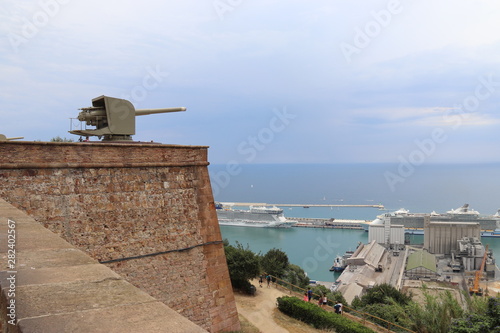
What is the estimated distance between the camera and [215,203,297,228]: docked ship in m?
68.2

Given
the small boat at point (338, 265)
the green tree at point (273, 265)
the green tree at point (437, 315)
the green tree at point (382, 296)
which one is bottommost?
the small boat at point (338, 265)

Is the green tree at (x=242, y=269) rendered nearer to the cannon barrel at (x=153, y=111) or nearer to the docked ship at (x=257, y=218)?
the cannon barrel at (x=153, y=111)

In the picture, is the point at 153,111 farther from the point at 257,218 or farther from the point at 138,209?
the point at 257,218

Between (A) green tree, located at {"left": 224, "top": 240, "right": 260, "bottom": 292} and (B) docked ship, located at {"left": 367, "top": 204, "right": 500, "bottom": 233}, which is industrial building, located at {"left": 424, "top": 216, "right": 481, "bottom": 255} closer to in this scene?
(B) docked ship, located at {"left": 367, "top": 204, "right": 500, "bottom": 233}

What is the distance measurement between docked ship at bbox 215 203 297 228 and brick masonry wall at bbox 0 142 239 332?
2310 inches

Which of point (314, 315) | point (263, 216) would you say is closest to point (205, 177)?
point (314, 315)

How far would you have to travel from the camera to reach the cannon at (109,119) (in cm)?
895

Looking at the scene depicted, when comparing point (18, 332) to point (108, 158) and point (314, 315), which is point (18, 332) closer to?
point (108, 158)

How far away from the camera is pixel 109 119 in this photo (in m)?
8.91

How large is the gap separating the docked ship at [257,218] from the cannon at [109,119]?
59.7 meters

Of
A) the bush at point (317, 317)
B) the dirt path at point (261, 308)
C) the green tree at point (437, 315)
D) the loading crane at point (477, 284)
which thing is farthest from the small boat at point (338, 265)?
the green tree at point (437, 315)

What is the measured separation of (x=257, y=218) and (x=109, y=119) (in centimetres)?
6170

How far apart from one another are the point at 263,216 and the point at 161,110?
60.2 meters

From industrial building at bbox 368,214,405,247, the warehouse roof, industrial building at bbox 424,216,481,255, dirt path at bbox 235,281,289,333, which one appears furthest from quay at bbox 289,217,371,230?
dirt path at bbox 235,281,289,333
